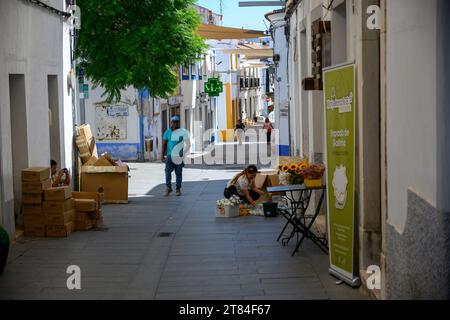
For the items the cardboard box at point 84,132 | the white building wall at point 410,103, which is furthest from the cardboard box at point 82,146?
the white building wall at point 410,103

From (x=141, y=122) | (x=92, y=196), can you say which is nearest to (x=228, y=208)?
(x=92, y=196)

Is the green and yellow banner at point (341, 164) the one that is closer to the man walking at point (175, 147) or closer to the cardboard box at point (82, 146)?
the man walking at point (175, 147)

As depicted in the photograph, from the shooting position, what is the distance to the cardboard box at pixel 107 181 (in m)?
18.7

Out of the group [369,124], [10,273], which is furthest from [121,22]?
[369,124]

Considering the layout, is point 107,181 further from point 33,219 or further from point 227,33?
point 227,33

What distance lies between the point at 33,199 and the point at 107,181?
201 inches

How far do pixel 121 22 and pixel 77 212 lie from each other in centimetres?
1570

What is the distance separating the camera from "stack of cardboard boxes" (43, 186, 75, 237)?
13.8m

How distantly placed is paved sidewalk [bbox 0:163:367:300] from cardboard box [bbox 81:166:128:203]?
5.49ft

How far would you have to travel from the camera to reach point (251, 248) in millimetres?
12617

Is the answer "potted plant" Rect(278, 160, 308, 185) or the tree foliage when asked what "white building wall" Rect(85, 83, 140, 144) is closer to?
the tree foliage

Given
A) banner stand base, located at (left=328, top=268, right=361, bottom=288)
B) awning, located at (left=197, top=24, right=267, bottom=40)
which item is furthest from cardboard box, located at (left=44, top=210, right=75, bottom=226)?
awning, located at (left=197, top=24, right=267, bottom=40)

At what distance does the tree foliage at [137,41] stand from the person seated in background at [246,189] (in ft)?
40.7

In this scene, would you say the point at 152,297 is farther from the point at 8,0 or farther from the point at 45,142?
the point at 45,142
